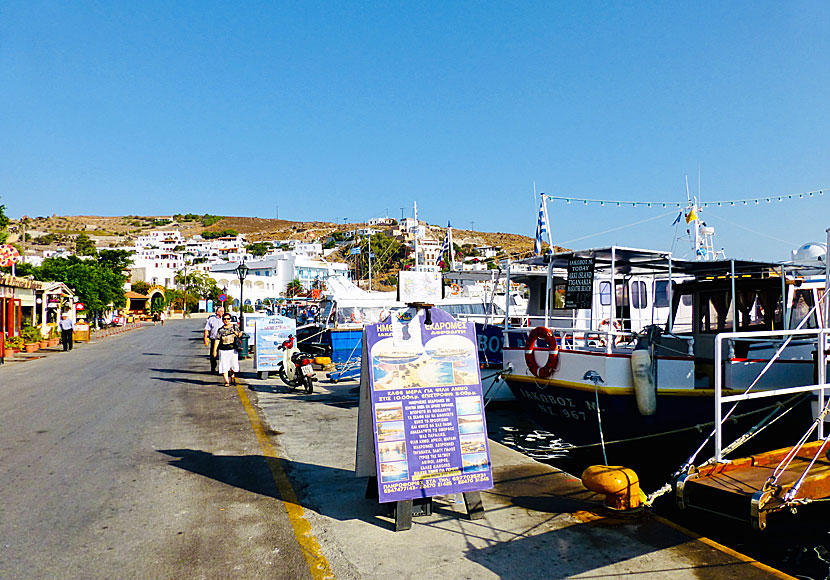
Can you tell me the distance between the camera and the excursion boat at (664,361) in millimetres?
8945

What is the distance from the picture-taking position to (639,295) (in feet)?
49.4

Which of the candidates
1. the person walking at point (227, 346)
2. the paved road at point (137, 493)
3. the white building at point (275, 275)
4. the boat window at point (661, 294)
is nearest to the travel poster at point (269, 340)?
the person walking at point (227, 346)

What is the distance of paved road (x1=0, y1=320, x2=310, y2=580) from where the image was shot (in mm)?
5047

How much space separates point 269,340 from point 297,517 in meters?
12.6

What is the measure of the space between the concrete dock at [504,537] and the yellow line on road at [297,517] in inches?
0.6

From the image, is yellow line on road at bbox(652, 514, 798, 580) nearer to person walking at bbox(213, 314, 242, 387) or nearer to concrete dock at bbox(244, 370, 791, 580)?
concrete dock at bbox(244, 370, 791, 580)

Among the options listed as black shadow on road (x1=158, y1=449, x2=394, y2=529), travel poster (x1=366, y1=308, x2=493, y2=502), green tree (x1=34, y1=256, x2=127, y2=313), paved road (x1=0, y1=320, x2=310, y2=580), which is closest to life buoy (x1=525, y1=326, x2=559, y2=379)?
black shadow on road (x1=158, y1=449, x2=394, y2=529)

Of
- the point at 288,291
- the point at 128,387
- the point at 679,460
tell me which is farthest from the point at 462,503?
the point at 288,291

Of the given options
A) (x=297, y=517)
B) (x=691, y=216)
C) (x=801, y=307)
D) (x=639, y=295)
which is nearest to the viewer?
(x=297, y=517)

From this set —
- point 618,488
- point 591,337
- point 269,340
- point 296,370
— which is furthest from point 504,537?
point 269,340

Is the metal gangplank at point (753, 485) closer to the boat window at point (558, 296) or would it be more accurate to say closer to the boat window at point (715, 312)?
the boat window at point (715, 312)

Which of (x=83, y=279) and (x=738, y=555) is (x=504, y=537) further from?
(x=83, y=279)

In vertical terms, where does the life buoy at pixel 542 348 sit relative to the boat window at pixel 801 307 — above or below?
below

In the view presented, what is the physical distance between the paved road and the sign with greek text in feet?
17.3
